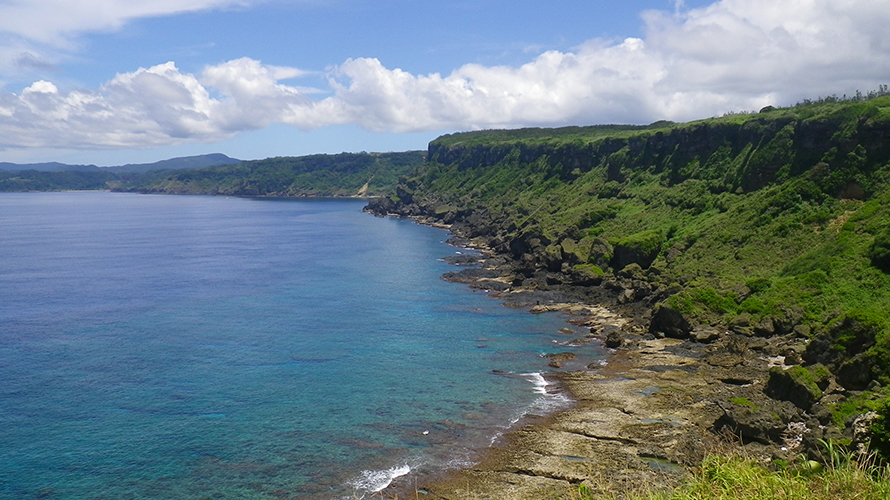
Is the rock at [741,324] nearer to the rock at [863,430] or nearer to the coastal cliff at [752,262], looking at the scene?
the coastal cliff at [752,262]

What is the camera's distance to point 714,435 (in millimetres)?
46500

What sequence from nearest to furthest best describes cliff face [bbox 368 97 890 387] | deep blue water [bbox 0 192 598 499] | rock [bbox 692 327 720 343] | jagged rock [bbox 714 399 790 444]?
jagged rock [bbox 714 399 790 444], deep blue water [bbox 0 192 598 499], cliff face [bbox 368 97 890 387], rock [bbox 692 327 720 343]

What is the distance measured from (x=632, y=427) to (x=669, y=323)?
2744cm

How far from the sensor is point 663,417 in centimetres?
5191

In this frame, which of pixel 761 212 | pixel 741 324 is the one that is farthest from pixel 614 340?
pixel 761 212

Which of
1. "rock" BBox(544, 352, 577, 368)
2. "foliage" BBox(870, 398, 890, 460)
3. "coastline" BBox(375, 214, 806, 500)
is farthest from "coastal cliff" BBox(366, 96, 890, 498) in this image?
"rock" BBox(544, 352, 577, 368)

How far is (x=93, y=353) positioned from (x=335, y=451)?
37482 mm

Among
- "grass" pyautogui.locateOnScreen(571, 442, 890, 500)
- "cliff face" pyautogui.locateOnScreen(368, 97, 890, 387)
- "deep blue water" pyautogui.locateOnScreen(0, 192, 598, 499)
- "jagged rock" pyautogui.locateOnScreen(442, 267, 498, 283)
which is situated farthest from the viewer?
"jagged rock" pyautogui.locateOnScreen(442, 267, 498, 283)

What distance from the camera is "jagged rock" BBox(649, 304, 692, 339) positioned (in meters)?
73.6

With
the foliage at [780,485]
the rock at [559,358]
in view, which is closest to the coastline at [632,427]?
the rock at [559,358]

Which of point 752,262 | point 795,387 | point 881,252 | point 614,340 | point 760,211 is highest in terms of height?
point 760,211

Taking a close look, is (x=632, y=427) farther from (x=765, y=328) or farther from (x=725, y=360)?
(x=765, y=328)

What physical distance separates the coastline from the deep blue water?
9.79 feet

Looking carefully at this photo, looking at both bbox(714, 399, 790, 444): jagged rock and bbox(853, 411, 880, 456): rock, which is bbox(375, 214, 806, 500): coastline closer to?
A: bbox(714, 399, 790, 444): jagged rock
